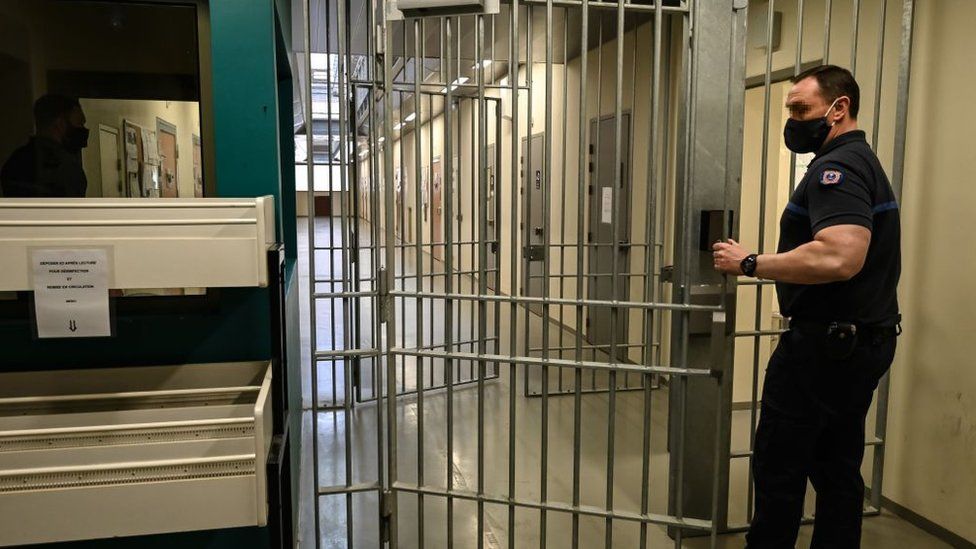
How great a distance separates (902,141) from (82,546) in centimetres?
340

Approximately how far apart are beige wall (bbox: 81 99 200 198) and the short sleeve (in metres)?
1.93

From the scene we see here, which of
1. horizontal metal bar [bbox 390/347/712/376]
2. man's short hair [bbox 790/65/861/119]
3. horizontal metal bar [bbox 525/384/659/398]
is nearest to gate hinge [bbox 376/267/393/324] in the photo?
horizontal metal bar [bbox 390/347/712/376]

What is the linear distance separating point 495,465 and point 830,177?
2.41 metres

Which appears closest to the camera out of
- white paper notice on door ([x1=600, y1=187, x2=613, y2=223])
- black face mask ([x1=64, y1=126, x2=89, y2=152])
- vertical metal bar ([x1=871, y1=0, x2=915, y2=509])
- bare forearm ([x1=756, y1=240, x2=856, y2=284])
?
black face mask ([x1=64, y1=126, x2=89, y2=152])

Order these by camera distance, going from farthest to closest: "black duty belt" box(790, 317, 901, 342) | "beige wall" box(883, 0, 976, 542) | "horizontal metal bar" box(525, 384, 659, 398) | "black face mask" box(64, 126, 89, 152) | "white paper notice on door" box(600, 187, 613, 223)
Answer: "white paper notice on door" box(600, 187, 613, 223) < "horizontal metal bar" box(525, 384, 659, 398) < "beige wall" box(883, 0, 976, 542) < "black duty belt" box(790, 317, 901, 342) < "black face mask" box(64, 126, 89, 152)

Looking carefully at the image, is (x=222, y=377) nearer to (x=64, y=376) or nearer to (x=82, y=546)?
(x=64, y=376)

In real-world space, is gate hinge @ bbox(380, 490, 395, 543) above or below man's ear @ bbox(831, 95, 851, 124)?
below

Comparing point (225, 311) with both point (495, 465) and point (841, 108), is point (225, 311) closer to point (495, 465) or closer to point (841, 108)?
point (841, 108)

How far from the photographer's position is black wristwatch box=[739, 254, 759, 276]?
2227 millimetres

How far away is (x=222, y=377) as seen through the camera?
74.3 inches

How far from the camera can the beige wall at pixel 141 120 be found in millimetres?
1961

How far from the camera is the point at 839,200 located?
2.07 meters

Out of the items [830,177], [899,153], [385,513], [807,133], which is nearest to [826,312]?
[830,177]

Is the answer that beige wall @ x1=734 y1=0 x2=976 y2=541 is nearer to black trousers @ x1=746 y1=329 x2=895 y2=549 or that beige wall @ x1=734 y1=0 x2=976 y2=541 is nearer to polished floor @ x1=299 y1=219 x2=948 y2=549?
polished floor @ x1=299 y1=219 x2=948 y2=549
